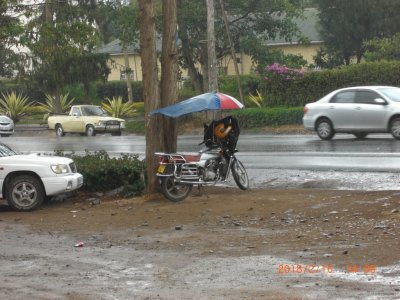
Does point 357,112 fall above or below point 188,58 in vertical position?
below

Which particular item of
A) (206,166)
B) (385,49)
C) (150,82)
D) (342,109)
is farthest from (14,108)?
(206,166)

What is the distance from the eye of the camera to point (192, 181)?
14.8 m

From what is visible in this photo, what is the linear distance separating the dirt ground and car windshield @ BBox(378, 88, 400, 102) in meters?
9.78

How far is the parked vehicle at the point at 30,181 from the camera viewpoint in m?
14.9

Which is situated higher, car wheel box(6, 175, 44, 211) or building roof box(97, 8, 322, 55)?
building roof box(97, 8, 322, 55)

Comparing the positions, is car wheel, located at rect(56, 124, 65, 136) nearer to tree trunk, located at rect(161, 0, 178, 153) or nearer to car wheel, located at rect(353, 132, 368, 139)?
car wheel, located at rect(353, 132, 368, 139)

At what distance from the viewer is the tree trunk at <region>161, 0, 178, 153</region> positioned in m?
15.3

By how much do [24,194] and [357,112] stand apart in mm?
12198

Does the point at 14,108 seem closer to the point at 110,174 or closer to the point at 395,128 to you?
the point at 395,128

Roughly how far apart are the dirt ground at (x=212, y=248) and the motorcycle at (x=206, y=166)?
30 centimetres

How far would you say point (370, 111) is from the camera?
24.0 metres

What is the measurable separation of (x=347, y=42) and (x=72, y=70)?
50.9ft

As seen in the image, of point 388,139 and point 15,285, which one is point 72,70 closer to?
point 388,139
